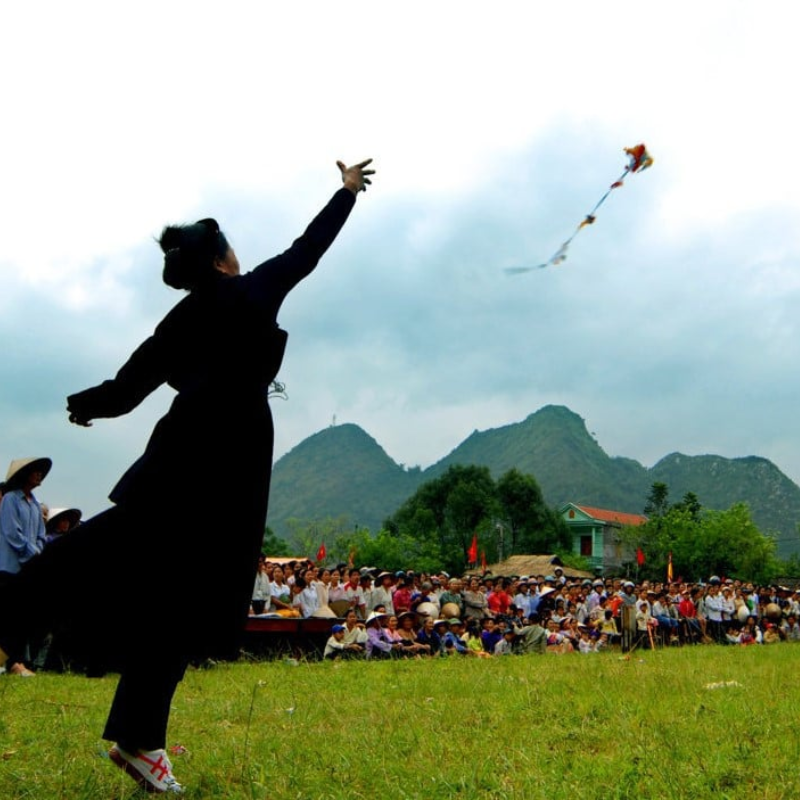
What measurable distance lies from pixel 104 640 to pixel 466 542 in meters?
63.0

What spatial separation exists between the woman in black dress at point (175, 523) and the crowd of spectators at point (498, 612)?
9022 mm

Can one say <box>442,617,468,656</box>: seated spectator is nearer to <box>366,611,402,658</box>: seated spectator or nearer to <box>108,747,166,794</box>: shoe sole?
<box>366,611,402,658</box>: seated spectator

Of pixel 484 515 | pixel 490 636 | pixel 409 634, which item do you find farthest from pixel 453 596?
pixel 484 515

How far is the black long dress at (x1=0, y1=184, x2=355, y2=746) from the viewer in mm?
3191

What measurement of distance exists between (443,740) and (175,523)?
1838 millimetres

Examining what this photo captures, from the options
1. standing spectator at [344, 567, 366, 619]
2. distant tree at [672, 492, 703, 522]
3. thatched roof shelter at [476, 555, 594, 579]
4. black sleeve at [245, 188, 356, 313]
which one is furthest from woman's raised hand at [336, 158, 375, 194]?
distant tree at [672, 492, 703, 522]

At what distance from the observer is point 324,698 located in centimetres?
624

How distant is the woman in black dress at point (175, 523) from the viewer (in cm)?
320

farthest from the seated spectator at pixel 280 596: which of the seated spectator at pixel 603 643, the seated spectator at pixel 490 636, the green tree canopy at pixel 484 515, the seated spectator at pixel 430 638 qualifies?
the green tree canopy at pixel 484 515

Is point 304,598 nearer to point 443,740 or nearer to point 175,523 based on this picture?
point 443,740

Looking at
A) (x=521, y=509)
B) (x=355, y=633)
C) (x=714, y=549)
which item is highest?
(x=521, y=509)

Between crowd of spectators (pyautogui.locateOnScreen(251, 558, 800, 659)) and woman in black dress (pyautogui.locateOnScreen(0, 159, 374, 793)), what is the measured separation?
9.02 m

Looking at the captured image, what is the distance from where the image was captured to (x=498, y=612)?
1809 centimetres

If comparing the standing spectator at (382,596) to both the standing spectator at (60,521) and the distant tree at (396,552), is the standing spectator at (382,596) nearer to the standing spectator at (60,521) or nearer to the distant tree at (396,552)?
the standing spectator at (60,521)
